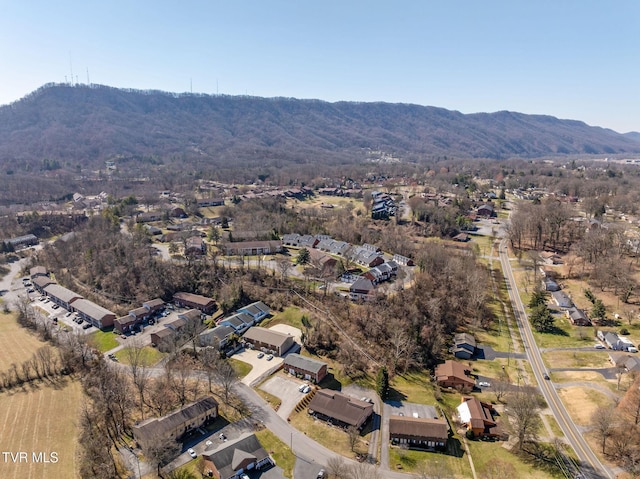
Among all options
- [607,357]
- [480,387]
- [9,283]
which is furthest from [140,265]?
[607,357]

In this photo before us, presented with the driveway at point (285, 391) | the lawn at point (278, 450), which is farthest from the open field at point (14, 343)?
the lawn at point (278, 450)

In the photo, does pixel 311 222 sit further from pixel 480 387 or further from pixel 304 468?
pixel 304 468

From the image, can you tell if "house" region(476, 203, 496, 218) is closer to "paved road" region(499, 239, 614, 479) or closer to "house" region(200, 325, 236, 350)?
"paved road" region(499, 239, 614, 479)

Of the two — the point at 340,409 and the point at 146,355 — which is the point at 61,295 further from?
the point at 340,409

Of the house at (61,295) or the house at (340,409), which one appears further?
the house at (61,295)

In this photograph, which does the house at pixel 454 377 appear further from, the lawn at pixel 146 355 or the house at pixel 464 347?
the lawn at pixel 146 355

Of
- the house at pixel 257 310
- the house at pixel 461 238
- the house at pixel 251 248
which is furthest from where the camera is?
the house at pixel 461 238

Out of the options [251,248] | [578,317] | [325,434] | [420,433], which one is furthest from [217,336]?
[578,317]

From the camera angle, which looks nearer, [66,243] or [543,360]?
[543,360]
